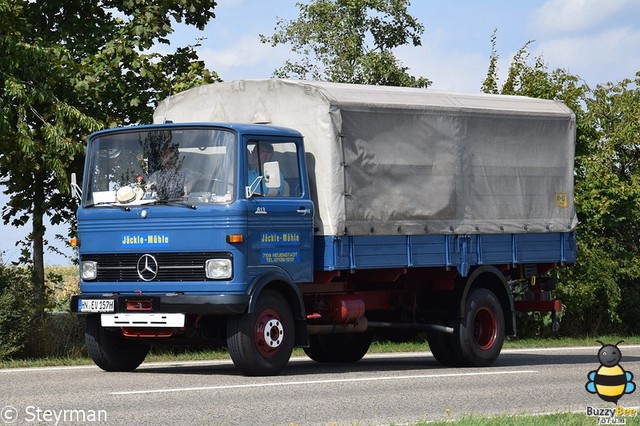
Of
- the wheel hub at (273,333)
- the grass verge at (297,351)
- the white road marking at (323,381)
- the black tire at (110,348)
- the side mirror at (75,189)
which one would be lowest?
the grass verge at (297,351)

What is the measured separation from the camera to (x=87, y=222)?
51.1 ft

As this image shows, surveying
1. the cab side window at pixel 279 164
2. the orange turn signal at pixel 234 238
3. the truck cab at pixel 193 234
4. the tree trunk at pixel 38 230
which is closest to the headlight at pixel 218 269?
the truck cab at pixel 193 234

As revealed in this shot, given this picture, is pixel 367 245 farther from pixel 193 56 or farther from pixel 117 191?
pixel 193 56

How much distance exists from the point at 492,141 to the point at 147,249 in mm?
5414

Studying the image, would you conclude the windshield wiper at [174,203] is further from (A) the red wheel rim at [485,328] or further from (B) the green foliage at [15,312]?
(B) the green foliage at [15,312]

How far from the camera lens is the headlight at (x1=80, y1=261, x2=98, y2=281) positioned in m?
15.5

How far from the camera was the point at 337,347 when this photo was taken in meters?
18.6

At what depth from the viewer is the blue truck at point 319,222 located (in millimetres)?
14875

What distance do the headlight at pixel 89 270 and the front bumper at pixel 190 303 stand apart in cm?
64

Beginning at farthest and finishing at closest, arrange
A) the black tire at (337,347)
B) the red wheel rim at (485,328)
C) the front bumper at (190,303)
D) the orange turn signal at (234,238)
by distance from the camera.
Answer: the black tire at (337,347), the red wheel rim at (485,328), the orange turn signal at (234,238), the front bumper at (190,303)

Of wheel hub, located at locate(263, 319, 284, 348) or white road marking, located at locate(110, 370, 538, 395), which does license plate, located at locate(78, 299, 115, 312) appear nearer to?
wheel hub, located at locate(263, 319, 284, 348)

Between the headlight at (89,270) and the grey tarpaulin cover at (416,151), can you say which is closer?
the headlight at (89,270)

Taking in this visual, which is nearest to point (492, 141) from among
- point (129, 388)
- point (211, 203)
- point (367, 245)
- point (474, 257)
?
point (474, 257)

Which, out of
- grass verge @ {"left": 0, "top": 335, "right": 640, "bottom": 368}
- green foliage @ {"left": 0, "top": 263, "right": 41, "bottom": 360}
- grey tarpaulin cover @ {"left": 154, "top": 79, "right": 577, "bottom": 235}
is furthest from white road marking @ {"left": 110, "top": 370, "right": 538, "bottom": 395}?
green foliage @ {"left": 0, "top": 263, "right": 41, "bottom": 360}
